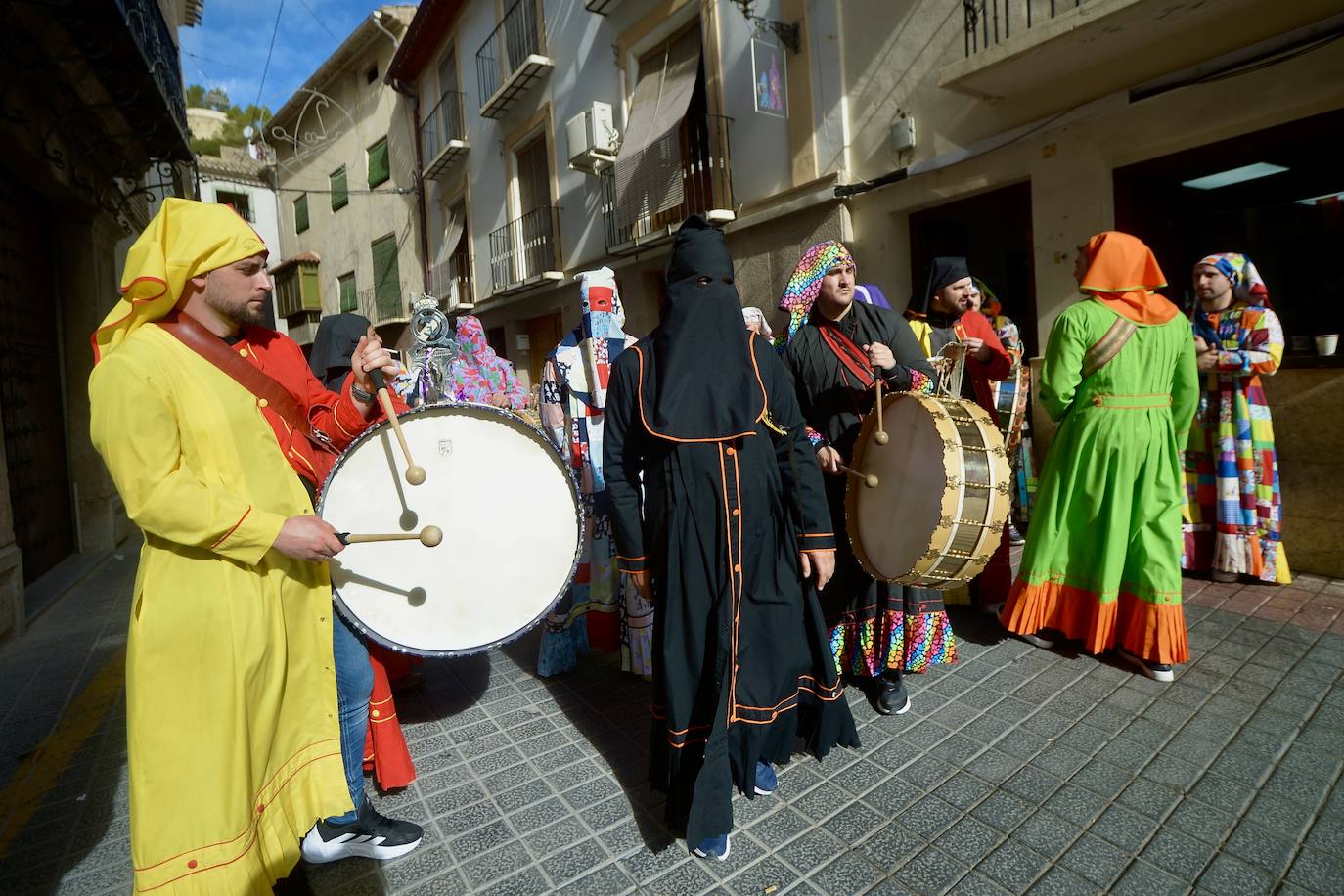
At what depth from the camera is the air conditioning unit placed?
35.0 feet

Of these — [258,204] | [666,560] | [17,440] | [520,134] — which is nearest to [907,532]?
[666,560]

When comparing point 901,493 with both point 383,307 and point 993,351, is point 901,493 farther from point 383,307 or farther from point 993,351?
point 383,307

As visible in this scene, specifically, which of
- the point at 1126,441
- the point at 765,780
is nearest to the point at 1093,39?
the point at 1126,441

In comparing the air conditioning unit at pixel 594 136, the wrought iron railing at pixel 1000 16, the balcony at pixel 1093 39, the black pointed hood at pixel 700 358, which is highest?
the air conditioning unit at pixel 594 136

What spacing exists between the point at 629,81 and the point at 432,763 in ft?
33.2

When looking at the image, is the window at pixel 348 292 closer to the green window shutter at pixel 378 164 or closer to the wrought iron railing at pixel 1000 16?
the green window shutter at pixel 378 164

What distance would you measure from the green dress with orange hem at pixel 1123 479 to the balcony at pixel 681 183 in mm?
5838

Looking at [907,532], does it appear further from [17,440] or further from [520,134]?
[520,134]

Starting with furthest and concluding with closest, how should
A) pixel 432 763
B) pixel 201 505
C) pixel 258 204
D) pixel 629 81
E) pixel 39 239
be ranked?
1. pixel 258 204
2. pixel 629 81
3. pixel 39 239
4. pixel 432 763
5. pixel 201 505

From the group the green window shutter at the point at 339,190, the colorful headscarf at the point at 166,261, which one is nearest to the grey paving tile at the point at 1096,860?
the colorful headscarf at the point at 166,261

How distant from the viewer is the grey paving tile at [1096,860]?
2.05m

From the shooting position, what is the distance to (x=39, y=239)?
6594 millimetres

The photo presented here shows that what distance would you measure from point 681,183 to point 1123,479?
7.48 metres

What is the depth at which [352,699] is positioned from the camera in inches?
91.0
